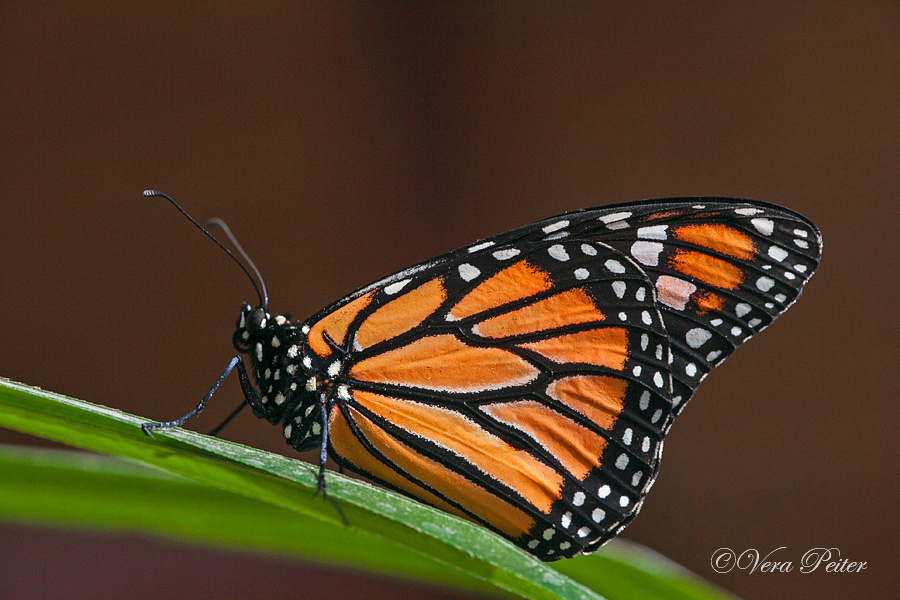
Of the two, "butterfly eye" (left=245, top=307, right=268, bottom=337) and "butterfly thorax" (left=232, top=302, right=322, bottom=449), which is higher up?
"butterfly eye" (left=245, top=307, right=268, bottom=337)

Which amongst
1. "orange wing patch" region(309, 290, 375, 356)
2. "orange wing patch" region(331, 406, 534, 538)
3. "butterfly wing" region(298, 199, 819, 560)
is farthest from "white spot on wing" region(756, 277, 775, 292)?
"orange wing patch" region(309, 290, 375, 356)

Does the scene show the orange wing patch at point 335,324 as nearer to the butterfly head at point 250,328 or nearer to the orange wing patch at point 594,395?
the butterfly head at point 250,328

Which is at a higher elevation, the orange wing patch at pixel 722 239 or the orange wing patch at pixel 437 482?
the orange wing patch at pixel 722 239

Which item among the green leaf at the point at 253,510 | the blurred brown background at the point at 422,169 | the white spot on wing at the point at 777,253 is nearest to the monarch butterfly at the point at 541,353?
the white spot on wing at the point at 777,253

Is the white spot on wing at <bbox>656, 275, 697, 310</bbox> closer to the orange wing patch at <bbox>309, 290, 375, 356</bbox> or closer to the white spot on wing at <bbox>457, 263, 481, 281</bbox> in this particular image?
the white spot on wing at <bbox>457, 263, 481, 281</bbox>

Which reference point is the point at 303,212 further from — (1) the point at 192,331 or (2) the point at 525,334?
(2) the point at 525,334

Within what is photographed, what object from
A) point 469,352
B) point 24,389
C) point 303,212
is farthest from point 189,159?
point 24,389

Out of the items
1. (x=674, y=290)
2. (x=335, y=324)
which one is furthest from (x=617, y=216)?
(x=335, y=324)
